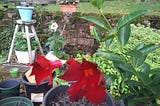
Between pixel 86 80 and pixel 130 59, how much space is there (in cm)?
35

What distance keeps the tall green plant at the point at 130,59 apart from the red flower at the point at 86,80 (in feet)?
0.59

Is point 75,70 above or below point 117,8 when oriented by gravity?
above

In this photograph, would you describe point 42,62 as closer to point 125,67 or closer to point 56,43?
point 125,67

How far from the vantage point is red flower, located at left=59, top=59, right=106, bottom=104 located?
534 mm

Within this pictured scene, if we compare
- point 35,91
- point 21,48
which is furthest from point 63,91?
point 21,48

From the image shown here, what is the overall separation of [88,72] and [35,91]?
1814 millimetres

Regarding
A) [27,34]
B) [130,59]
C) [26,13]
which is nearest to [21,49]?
[27,34]

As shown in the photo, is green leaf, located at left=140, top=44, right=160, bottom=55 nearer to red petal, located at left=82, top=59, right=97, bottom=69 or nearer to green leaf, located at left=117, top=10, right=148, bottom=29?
green leaf, located at left=117, top=10, right=148, bottom=29

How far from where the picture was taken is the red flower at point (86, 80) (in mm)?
534

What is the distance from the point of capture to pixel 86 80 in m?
0.55

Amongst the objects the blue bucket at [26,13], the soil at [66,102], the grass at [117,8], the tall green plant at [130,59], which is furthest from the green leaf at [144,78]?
the grass at [117,8]

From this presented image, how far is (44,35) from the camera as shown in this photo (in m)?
3.80

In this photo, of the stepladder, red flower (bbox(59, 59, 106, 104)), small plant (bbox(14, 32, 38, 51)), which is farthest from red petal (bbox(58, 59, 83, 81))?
small plant (bbox(14, 32, 38, 51))

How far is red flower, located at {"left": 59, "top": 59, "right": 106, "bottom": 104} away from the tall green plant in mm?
179
